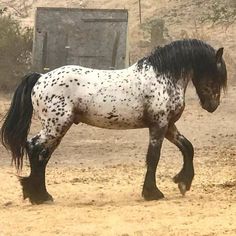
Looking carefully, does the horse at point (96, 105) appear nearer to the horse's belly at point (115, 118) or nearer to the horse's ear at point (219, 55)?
the horse's belly at point (115, 118)

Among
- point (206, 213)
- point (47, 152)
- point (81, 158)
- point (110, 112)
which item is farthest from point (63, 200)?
point (81, 158)

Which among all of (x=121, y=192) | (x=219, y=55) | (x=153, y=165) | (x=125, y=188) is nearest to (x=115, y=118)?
(x=153, y=165)

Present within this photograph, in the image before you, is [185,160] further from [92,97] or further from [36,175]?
[36,175]

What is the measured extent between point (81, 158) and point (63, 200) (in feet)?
13.0

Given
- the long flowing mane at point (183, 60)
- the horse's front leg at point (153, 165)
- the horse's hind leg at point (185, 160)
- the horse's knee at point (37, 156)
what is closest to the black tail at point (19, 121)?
the horse's knee at point (37, 156)

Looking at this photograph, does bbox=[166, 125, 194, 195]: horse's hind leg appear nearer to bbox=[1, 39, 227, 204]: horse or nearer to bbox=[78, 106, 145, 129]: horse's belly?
bbox=[1, 39, 227, 204]: horse

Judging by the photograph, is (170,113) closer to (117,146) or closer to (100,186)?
(100,186)

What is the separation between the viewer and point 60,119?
8.41m

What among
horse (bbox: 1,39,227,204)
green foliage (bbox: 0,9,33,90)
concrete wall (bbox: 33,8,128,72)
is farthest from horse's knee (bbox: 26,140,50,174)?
green foliage (bbox: 0,9,33,90)

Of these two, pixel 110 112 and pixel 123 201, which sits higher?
pixel 110 112

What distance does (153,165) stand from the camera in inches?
336

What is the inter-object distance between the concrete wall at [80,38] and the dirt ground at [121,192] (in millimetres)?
5324

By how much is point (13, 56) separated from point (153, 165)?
1553 cm

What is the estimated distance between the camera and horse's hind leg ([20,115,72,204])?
843 centimetres
